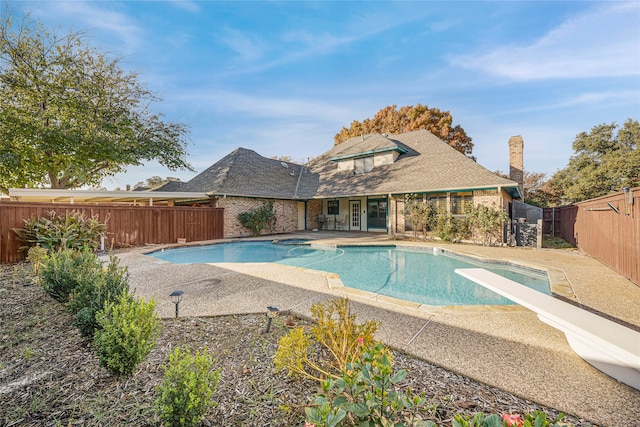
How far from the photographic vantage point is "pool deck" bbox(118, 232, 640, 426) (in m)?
2.30

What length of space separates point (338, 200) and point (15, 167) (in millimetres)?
18201

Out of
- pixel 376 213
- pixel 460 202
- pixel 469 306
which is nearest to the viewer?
pixel 469 306

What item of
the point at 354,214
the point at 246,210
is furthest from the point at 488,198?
the point at 246,210

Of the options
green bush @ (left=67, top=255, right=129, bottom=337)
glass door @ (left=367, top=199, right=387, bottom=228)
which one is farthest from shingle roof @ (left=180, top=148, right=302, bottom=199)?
green bush @ (left=67, top=255, right=129, bottom=337)

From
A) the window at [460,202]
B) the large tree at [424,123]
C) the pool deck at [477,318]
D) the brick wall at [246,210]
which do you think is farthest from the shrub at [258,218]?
the large tree at [424,123]

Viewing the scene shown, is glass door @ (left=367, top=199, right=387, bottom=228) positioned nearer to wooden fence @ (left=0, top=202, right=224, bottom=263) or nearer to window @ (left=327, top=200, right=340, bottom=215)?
window @ (left=327, top=200, right=340, bottom=215)

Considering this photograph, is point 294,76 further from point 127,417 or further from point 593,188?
point 593,188

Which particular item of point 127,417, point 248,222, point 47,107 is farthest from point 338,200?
point 127,417

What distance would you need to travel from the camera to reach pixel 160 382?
233 cm

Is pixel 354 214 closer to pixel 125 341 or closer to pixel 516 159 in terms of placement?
pixel 516 159

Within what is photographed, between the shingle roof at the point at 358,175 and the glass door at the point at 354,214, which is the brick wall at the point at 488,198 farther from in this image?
the glass door at the point at 354,214

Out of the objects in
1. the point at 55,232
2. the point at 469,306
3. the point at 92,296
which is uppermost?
the point at 55,232

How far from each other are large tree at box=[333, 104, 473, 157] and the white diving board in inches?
995

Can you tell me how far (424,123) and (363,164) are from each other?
1098 centimetres
